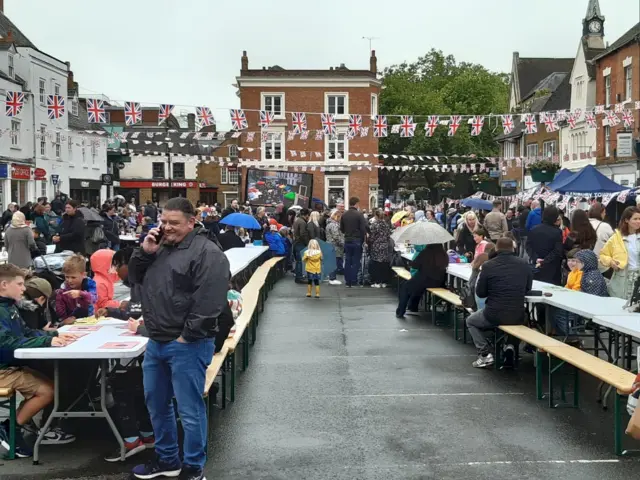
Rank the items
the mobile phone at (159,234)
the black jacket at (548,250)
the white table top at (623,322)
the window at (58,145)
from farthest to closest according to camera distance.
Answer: the window at (58,145) → the black jacket at (548,250) → the white table top at (623,322) → the mobile phone at (159,234)

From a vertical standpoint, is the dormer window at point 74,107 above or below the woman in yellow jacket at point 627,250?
above

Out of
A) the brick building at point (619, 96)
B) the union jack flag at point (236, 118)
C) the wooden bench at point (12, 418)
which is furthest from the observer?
the brick building at point (619, 96)

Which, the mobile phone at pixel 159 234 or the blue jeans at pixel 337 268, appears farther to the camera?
the blue jeans at pixel 337 268

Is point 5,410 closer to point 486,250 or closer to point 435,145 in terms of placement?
point 486,250

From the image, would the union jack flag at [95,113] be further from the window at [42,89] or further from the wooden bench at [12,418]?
the wooden bench at [12,418]

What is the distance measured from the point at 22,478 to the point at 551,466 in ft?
12.6

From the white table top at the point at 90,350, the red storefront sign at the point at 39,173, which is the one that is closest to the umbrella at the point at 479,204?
the red storefront sign at the point at 39,173

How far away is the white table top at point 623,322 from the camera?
7695 millimetres

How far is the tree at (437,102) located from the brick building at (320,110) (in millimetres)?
8868

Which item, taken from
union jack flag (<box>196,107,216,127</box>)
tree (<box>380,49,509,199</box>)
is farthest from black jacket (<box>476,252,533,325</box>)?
tree (<box>380,49,509,199</box>)

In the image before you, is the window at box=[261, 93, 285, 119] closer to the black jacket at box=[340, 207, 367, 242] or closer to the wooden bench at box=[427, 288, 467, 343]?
the black jacket at box=[340, 207, 367, 242]

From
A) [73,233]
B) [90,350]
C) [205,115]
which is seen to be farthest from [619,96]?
[90,350]

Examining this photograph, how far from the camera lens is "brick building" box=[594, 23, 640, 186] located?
34.4 metres

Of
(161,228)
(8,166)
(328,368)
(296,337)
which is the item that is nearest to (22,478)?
(161,228)
